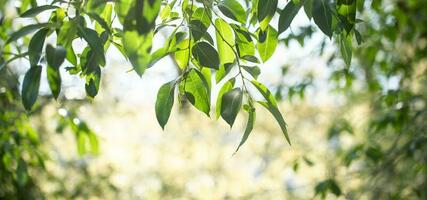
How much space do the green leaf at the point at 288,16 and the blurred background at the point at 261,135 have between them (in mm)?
1396

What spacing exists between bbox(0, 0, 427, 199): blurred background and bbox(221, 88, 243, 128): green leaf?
138 cm

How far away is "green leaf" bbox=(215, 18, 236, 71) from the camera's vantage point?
1027mm

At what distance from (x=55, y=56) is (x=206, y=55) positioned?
0.29m

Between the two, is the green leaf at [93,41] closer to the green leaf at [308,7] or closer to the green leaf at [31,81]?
the green leaf at [31,81]

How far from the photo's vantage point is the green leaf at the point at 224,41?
1.03 meters

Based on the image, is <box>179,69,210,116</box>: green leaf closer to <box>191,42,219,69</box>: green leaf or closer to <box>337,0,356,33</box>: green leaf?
<box>191,42,219,69</box>: green leaf

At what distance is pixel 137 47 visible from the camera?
0.73m

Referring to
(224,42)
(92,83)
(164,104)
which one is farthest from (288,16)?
(92,83)

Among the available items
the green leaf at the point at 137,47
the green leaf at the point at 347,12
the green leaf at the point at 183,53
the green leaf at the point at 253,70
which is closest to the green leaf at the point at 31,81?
the green leaf at the point at 137,47

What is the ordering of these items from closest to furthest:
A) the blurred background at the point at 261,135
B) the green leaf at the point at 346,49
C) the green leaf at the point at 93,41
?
the green leaf at the point at 93,41, the green leaf at the point at 346,49, the blurred background at the point at 261,135

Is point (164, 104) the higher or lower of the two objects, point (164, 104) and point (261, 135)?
the higher

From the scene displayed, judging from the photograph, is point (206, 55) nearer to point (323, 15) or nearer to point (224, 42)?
point (224, 42)

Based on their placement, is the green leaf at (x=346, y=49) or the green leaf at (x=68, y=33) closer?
the green leaf at (x=68, y=33)

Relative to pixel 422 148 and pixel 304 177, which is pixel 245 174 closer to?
pixel 304 177
